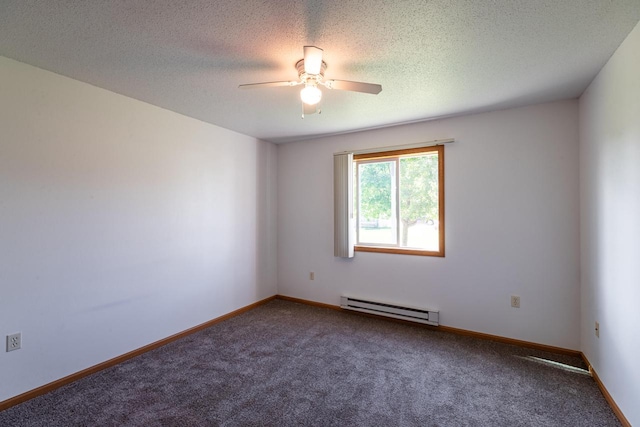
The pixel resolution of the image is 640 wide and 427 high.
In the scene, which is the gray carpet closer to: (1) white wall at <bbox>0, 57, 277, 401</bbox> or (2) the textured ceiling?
(1) white wall at <bbox>0, 57, 277, 401</bbox>

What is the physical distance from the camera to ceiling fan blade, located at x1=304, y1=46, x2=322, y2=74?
5.23ft

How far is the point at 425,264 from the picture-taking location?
11.0ft

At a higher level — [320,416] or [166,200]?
[166,200]

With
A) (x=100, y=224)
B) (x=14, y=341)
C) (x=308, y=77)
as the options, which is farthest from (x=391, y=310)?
(x=14, y=341)

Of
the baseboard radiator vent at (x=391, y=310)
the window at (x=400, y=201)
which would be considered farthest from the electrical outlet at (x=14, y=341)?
the window at (x=400, y=201)

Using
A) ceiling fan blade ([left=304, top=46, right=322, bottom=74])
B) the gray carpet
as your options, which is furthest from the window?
ceiling fan blade ([left=304, top=46, right=322, bottom=74])

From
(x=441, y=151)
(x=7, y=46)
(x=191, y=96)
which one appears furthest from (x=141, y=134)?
(x=441, y=151)

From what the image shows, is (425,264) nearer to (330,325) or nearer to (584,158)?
(330,325)

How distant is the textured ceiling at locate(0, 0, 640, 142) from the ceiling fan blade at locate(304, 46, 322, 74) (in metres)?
0.13

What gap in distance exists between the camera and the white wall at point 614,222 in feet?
5.51

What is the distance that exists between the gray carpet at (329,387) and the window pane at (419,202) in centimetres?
108

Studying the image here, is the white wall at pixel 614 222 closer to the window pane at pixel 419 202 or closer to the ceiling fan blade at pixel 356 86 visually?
the window pane at pixel 419 202

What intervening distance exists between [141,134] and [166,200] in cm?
67

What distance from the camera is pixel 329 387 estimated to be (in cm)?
219
